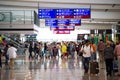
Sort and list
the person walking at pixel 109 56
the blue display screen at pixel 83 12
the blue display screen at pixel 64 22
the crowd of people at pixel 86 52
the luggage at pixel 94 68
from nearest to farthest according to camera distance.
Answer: the person walking at pixel 109 56 < the crowd of people at pixel 86 52 < the luggage at pixel 94 68 < the blue display screen at pixel 83 12 < the blue display screen at pixel 64 22

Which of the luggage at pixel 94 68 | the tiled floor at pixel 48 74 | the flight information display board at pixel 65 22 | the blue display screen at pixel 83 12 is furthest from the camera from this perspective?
the flight information display board at pixel 65 22

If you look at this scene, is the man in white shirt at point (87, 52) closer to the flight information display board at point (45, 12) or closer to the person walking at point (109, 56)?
the person walking at point (109, 56)

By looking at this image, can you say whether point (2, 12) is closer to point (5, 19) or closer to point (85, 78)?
point (5, 19)

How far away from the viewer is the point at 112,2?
27156 millimetres

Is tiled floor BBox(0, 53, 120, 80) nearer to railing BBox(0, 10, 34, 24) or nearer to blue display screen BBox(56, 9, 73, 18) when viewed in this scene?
blue display screen BBox(56, 9, 73, 18)

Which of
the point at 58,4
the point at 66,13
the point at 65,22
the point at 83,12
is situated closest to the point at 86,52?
the point at 83,12

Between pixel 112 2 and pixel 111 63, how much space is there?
1083 centimetres

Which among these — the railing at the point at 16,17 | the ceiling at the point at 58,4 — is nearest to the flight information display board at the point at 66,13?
the ceiling at the point at 58,4

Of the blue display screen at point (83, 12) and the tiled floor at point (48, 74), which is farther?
the blue display screen at point (83, 12)

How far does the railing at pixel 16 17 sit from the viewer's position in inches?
1145

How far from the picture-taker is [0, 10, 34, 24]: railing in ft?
95.5

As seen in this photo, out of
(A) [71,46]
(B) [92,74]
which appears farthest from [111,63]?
(A) [71,46]

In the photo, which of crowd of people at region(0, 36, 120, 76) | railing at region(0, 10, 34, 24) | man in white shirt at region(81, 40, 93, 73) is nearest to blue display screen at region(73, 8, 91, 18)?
crowd of people at region(0, 36, 120, 76)

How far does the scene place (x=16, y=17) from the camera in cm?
2936
